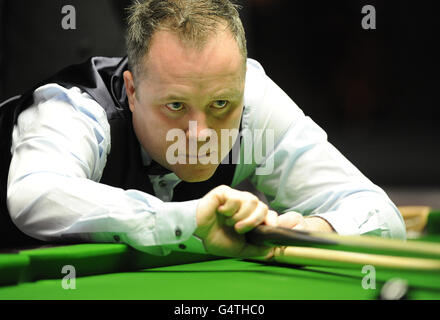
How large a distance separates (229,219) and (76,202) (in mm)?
473

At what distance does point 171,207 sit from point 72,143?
46 centimetres

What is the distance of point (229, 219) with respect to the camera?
1938 mm

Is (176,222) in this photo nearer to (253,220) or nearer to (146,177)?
(253,220)

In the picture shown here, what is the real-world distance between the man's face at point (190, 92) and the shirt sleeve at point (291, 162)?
36cm

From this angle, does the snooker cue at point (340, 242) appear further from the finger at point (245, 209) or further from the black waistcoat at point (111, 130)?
the black waistcoat at point (111, 130)

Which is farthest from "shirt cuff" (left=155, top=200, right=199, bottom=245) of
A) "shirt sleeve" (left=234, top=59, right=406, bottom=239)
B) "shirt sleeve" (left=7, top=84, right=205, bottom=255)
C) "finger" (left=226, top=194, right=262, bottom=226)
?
"shirt sleeve" (left=234, top=59, right=406, bottom=239)

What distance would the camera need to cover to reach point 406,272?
1.71 metres

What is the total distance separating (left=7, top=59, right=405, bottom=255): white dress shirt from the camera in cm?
204

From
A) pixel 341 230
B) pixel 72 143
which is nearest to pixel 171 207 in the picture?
pixel 72 143

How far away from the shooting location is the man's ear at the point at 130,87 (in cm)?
253

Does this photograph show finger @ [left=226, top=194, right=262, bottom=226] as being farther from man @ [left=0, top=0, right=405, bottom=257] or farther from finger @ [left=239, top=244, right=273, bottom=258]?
finger @ [left=239, top=244, right=273, bottom=258]

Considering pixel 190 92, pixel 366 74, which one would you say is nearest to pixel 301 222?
pixel 190 92

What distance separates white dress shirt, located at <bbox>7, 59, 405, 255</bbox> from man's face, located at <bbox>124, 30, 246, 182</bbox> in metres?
0.20

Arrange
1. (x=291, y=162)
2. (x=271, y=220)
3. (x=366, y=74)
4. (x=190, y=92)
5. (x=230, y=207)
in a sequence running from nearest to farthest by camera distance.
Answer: (x=230, y=207) < (x=271, y=220) < (x=190, y=92) < (x=291, y=162) < (x=366, y=74)
